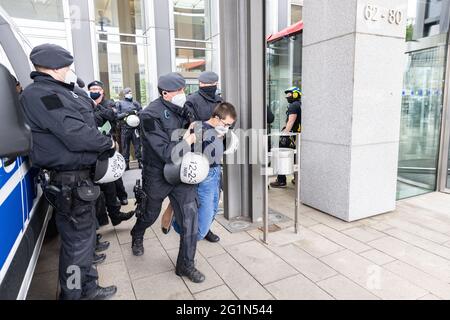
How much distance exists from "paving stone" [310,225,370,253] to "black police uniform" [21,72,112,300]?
2.45 metres

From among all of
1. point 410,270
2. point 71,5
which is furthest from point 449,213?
point 71,5

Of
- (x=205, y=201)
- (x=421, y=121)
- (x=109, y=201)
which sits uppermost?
(x=421, y=121)

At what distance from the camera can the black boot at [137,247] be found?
10.4ft

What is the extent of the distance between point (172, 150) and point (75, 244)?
982 mm

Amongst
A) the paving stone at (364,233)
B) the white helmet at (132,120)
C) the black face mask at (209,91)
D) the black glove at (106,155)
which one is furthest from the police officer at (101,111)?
the paving stone at (364,233)

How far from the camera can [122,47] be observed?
9.66m

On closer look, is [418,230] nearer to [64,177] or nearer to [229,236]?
[229,236]

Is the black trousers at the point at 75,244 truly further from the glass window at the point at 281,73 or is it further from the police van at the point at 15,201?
the glass window at the point at 281,73

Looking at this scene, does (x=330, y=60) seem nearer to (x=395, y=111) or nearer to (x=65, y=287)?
(x=395, y=111)

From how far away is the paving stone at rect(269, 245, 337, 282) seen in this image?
2.74 meters

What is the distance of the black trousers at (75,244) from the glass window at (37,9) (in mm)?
8279

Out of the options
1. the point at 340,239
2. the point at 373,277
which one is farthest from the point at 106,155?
the point at 340,239

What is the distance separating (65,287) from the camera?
2246mm

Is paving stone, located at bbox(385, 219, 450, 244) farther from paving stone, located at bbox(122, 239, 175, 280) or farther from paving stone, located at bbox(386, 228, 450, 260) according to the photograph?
paving stone, located at bbox(122, 239, 175, 280)
